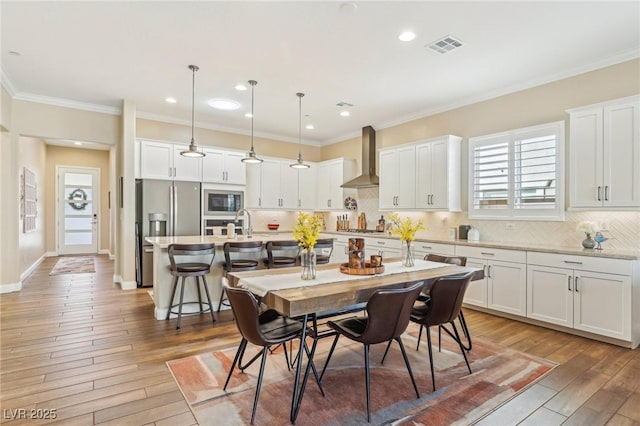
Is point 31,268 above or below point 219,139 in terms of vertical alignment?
below

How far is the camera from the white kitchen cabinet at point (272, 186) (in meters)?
7.15

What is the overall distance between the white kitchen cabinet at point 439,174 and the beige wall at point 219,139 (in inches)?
133

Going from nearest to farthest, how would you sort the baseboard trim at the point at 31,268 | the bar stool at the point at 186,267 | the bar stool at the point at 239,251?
the bar stool at the point at 186,267 → the bar stool at the point at 239,251 → the baseboard trim at the point at 31,268

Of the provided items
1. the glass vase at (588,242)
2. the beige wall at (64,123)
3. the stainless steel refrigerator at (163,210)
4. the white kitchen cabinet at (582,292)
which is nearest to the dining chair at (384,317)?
the white kitchen cabinet at (582,292)

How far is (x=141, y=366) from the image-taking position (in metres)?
2.89

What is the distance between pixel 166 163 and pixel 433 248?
15.3ft

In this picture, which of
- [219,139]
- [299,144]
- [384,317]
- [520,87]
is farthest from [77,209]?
[520,87]

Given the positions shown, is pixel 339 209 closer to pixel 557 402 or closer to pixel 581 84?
pixel 581 84

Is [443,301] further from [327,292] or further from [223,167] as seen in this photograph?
[223,167]

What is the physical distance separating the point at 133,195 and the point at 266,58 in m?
3.40

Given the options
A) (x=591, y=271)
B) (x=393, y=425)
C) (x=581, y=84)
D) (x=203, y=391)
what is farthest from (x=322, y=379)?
(x=581, y=84)

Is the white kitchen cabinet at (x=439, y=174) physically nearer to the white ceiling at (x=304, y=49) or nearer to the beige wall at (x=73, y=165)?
the white ceiling at (x=304, y=49)

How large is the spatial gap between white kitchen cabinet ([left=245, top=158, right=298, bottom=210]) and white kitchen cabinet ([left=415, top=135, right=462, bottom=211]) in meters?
3.02

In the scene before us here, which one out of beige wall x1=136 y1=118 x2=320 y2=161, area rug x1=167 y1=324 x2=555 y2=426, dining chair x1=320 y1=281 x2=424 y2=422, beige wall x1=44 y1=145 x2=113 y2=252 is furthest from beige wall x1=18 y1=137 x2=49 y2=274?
dining chair x1=320 y1=281 x2=424 y2=422
